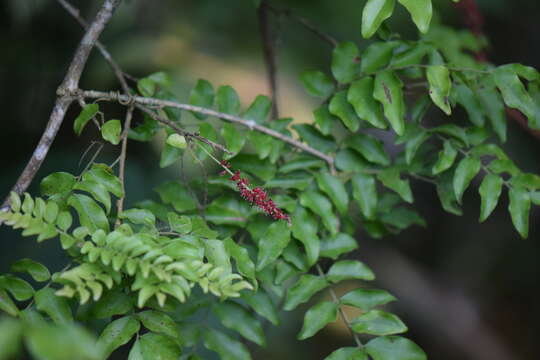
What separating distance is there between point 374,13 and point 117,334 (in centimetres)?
86

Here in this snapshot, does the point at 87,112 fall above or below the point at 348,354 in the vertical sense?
above

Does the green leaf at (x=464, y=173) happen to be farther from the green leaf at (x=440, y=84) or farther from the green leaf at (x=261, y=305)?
the green leaf at (x=261, y=305)

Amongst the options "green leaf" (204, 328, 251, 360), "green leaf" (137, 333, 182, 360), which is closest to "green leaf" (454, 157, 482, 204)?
"green leaf" (204, 328, 251, 360)

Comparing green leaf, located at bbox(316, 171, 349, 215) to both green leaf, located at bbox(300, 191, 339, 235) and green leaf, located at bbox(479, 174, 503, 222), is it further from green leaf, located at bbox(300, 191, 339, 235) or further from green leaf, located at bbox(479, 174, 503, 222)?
green leaf, located at bbox(479, 174, 503, 222)

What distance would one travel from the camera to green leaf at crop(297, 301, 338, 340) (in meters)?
1.33

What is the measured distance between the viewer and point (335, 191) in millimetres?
1458

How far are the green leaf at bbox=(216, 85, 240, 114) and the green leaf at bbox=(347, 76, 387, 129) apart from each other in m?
0.34

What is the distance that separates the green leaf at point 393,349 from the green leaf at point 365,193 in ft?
1.10

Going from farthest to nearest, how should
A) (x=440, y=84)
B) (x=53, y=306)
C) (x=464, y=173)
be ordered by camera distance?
(x=464, y=173) < (x=440, y=84) < (x=53, y=306)

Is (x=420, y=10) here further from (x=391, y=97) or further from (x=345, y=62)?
(x=345, y=62)

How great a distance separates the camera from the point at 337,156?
1562 millimetres

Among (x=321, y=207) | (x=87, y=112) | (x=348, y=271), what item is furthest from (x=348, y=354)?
(x=87, y=112)

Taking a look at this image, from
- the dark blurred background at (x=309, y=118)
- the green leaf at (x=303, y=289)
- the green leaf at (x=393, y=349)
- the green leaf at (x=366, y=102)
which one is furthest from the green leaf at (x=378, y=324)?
the dark blurred background at (x=309, y=118)

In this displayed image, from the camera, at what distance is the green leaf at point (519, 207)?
1362 mm
